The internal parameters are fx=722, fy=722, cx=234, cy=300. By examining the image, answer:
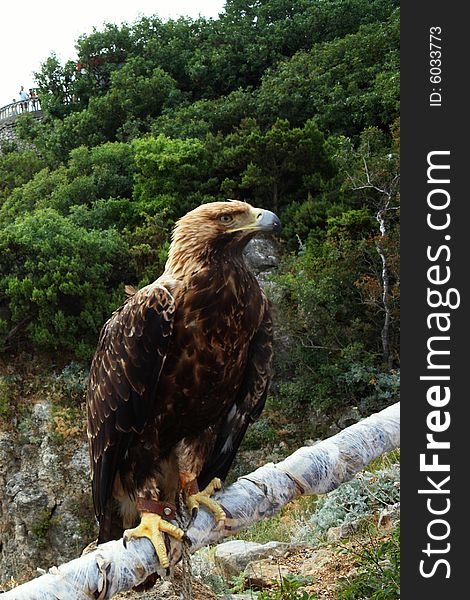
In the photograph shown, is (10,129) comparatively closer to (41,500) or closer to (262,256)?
(262,256)

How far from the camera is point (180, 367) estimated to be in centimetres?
231

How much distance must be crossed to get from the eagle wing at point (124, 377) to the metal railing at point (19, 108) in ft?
53.4

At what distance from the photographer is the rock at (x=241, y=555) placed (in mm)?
4168

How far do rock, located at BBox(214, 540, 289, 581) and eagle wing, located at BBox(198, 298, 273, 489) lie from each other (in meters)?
1.67

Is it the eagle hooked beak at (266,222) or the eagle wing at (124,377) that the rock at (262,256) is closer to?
the eagle wing at (124,377)

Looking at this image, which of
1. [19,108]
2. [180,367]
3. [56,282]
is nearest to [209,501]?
[180,367]

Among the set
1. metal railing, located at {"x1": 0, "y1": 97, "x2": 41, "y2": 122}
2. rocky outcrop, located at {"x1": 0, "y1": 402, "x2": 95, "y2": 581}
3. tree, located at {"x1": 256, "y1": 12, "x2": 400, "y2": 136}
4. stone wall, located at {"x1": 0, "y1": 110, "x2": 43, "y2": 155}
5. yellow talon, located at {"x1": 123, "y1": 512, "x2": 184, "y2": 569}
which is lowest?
rocky outcrop, located at {"x1": 0, "y1": 402, "x2": 95, "y2": 581}

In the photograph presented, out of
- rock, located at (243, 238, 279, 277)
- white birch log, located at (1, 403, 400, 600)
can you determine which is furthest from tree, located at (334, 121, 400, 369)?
white birch log, located at (1, 403, 400, 600)

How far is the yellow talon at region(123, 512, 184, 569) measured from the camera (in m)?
2.17

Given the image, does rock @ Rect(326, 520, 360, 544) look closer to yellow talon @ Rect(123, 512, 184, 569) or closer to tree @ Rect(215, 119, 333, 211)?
yellow talon @ Rect(123, 512, 184, 569)

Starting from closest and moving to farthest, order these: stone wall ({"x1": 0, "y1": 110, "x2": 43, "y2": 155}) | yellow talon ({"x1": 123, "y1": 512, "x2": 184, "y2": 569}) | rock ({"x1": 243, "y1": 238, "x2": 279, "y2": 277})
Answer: yellow talon ({"x1": 123, "y1": 512, "x2": 184, "y2": 569}), rock ({"x1": 243, "y1": 238, "x2": 279, "y2": 277}), stone wall ({"x1": 0, "y1": 110, "x2": 43, "y2": 155})

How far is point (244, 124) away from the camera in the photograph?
39.1 feet

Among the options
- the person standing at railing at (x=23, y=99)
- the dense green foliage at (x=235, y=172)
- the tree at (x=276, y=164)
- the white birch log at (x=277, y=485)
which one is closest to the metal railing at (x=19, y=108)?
the person standing at railing at (x=23, y=99)

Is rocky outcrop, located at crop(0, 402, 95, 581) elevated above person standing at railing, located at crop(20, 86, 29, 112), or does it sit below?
below
